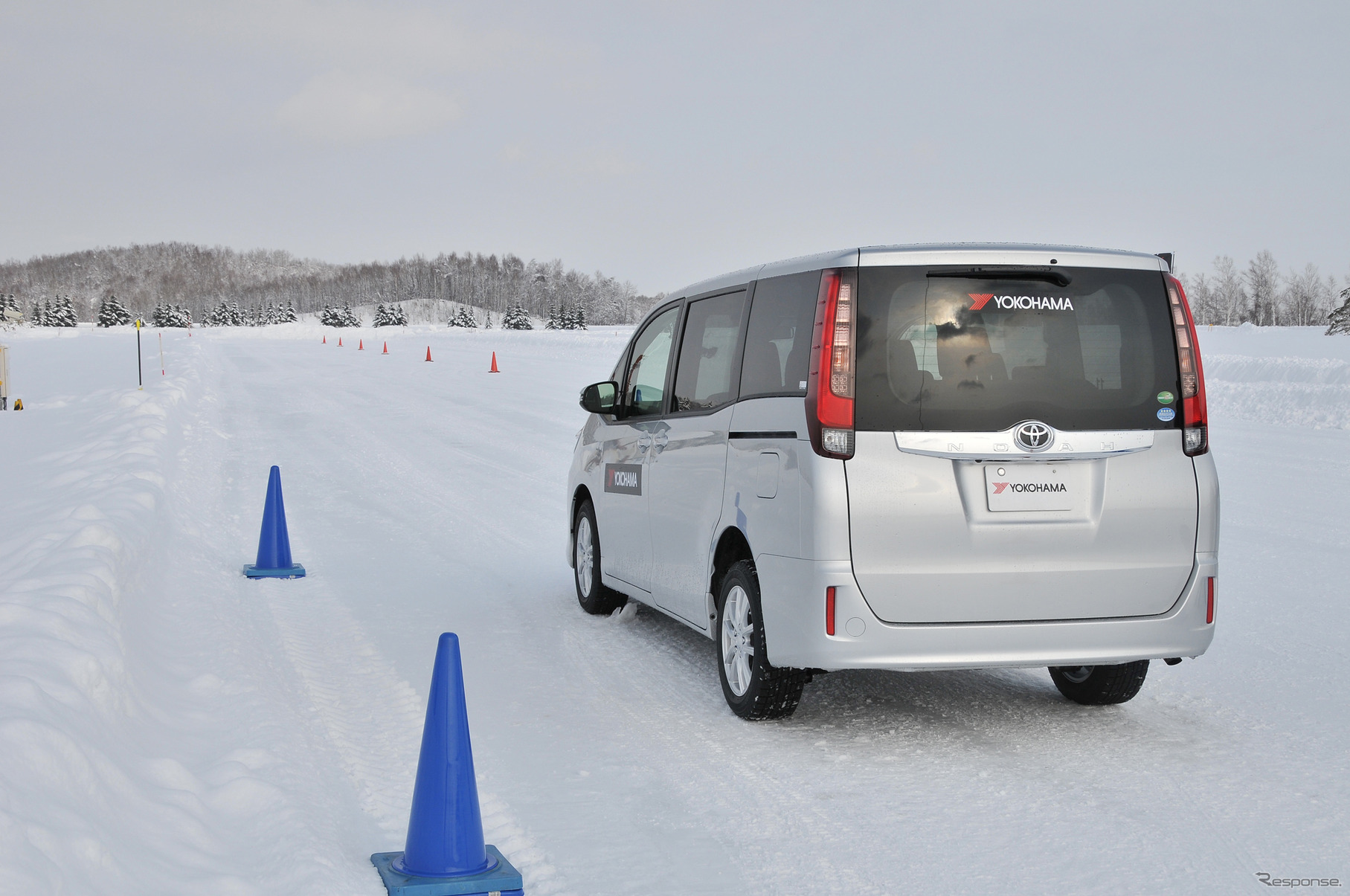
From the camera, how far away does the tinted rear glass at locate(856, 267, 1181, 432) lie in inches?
189

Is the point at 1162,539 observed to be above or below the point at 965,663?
above

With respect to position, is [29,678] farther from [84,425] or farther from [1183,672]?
[84,425]

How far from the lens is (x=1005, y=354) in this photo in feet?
15.9

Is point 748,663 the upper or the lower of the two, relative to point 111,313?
lower

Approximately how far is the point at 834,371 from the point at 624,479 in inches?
101

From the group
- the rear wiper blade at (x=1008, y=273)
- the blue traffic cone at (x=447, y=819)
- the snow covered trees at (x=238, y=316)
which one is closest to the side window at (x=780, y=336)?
the rear wiper blade at (x=1008, y=273)

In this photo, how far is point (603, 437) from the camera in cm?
753

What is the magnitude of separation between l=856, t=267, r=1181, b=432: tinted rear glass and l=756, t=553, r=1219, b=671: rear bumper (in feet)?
2.33

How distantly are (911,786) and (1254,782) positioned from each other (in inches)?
53.2

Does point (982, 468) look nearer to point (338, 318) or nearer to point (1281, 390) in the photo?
point (1281, 390)

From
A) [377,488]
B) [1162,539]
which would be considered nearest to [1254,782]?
[1162,539]

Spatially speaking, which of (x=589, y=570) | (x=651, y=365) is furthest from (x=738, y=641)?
(x=589, y=570)

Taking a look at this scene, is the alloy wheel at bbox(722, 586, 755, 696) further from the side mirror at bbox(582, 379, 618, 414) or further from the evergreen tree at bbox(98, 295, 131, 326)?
the evergreen tree at bbox(98, 295, 131, 326)

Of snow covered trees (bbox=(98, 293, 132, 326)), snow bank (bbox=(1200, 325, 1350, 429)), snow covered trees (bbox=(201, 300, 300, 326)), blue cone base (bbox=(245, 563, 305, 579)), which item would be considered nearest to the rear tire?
blue cone base (bbox=(245, 563, 305, 579))
